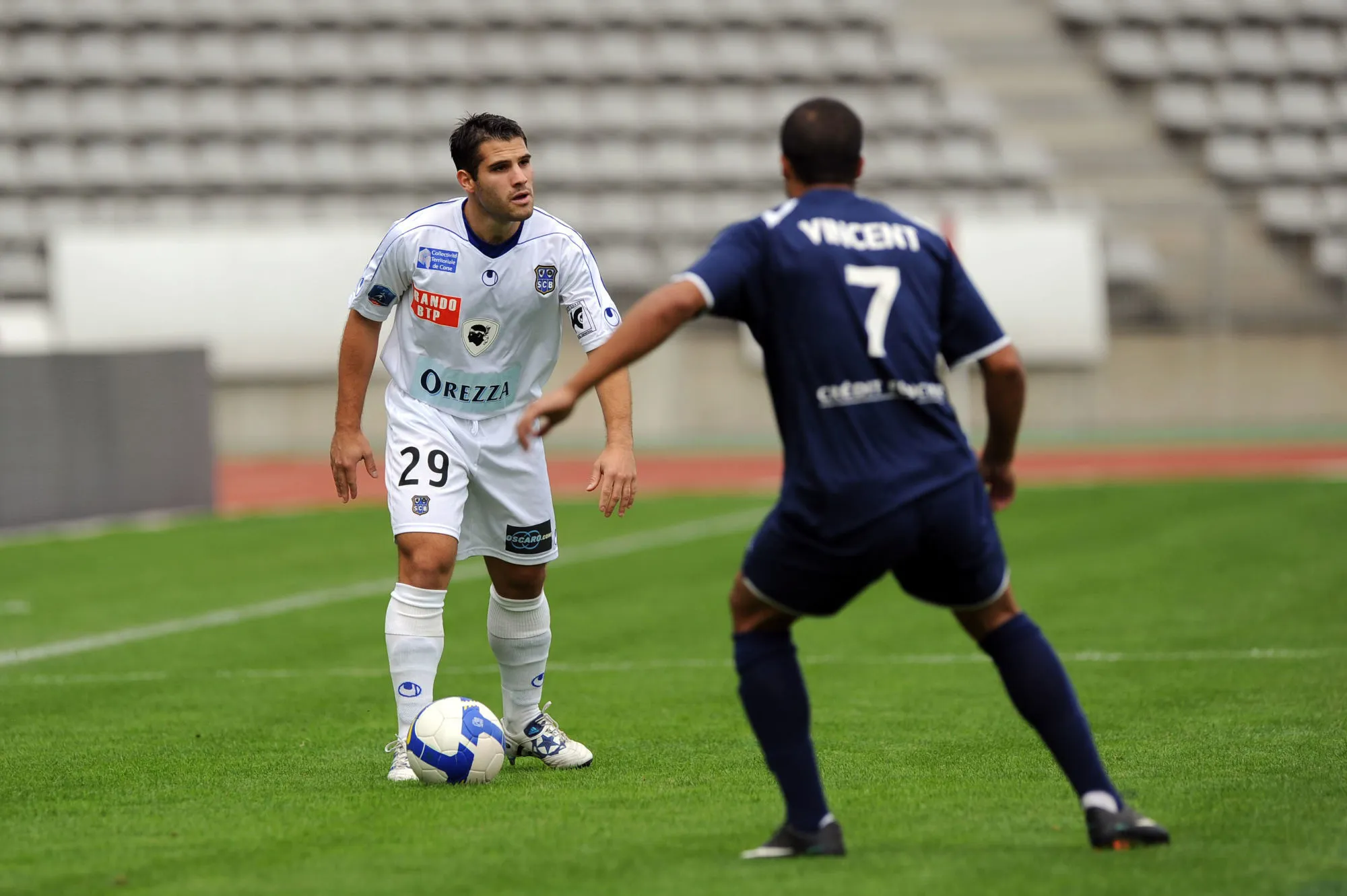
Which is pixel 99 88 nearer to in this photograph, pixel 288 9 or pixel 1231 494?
pixel 288 9

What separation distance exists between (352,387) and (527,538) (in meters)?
0.75

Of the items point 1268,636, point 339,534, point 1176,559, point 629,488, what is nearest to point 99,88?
point 339,534

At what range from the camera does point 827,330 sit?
4.44 m

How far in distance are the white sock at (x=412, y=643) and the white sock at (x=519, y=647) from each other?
0.37 meters

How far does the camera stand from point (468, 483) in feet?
20.2

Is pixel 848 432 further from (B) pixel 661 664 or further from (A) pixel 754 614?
(B) pixel 661 664

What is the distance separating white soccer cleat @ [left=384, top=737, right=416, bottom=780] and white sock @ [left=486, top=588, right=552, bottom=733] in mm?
446

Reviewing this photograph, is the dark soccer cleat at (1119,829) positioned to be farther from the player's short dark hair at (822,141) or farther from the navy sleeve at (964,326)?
the player's short dark hair at (822,141)

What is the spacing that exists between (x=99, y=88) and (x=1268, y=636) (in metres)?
22.5

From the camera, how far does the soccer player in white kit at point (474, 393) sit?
5992mm

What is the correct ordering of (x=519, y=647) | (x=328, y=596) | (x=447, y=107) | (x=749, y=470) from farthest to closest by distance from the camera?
(x=447, y=107)
(x=749, y=470)
(x=328, y=596)
(x=519, y=647)

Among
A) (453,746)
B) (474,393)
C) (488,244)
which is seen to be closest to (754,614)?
(453,746)

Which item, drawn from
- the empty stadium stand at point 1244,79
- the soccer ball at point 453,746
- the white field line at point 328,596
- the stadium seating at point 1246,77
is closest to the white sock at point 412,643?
the soccer ball at point 453,746

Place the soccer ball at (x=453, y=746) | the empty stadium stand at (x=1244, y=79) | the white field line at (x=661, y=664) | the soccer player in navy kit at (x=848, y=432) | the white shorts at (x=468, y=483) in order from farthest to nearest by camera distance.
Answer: the empty stadium stand at (x=1244, y=79) < the white field line at (x=661, y=664) < the white shorts at (x=468, y=483) < the soccer ball at (x=453, y=746) < the soccer player in navy kit at (x=848, y=432)
